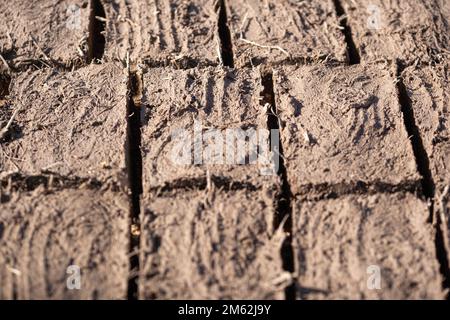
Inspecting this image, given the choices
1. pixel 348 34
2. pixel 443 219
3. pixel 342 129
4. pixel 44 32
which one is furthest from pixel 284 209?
pixel 44 32

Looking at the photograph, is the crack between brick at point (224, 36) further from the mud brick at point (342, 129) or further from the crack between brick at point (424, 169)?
the crack between brick at point (424, 169)

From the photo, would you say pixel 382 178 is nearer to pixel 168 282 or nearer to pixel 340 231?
pixel 340 231

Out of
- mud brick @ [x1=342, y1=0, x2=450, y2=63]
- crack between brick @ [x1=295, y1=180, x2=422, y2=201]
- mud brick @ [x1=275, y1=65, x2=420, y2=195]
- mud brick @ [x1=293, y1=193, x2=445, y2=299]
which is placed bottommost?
mud brick @ [x1=293, y1=193, x2=445, y2=299]

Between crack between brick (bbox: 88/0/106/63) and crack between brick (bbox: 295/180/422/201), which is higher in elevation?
crack between brick (bbox: 88/0/106/63)

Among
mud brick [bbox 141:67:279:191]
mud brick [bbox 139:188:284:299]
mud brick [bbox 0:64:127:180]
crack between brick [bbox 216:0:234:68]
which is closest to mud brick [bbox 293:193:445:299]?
mud brick [bbox 139:188:284:299]

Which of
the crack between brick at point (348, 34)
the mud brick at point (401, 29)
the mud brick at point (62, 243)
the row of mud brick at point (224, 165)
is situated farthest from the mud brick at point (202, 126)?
the mud brick at point (401, 29)

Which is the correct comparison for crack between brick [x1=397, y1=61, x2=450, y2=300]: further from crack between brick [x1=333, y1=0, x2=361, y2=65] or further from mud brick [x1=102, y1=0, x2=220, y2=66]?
mud brick [x1=102, y1=0, x2=220, y2=66]

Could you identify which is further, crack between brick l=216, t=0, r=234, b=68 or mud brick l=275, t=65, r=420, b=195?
crack between brick l=216, t=0, r=234, b=68
